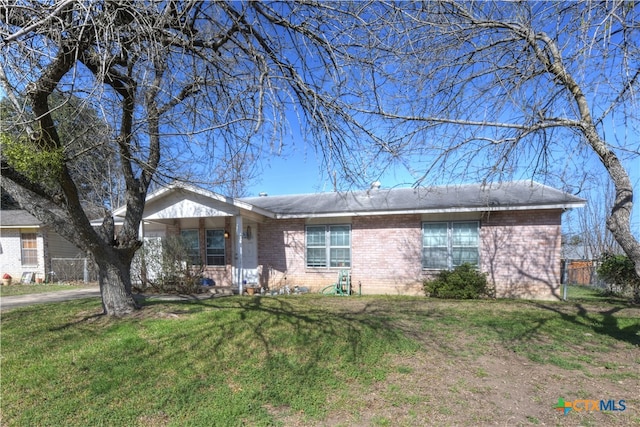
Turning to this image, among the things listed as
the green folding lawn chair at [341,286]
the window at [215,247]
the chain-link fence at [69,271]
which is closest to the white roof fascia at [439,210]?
the green folding lawn chair at [341,286]

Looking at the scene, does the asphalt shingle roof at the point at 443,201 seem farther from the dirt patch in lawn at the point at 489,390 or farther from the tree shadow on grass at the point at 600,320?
the dirt patch in lawn at the point at 489,390

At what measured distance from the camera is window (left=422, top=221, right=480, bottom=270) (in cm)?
1081

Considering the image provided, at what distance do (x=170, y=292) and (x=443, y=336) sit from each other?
8904 millimetres

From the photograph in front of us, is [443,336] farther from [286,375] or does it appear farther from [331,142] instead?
[331,142]

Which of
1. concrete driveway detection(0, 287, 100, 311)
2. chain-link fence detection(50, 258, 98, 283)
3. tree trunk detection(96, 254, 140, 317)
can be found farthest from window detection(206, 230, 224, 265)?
tree trunk detection(96, 254, 140, 317)

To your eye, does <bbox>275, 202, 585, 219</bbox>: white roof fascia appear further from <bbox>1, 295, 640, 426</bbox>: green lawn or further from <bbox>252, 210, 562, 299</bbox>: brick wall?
<bbox>1, 295, 640, 426</bbox>: green lawn

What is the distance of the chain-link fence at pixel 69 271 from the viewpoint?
51.2ft

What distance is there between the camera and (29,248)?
1619 centimetres

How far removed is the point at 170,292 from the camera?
11.4 metres

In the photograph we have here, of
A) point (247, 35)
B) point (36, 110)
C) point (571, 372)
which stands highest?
point (247, 35)

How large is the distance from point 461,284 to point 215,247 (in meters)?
8.91

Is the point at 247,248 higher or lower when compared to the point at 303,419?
higher

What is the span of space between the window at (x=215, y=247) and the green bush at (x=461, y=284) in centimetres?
769

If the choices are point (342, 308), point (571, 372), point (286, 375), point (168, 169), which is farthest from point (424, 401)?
point (168, 169)
